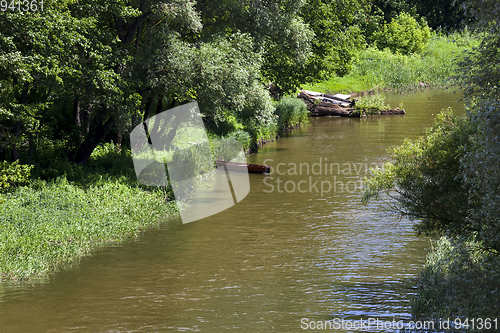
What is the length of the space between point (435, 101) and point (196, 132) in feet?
83.7

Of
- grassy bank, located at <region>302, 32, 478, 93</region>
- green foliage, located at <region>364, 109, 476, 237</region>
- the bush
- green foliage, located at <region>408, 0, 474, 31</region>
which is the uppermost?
green foliage, located at <region>408, 0, 474, 31</region>

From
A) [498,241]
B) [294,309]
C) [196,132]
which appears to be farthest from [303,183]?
[498,241]

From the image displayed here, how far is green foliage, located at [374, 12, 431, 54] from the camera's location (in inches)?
2400

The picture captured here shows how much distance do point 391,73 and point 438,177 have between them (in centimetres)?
4326

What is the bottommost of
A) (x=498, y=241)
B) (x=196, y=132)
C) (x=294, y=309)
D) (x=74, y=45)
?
(x=294, y=309)

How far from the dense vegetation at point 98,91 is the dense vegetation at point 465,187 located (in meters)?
0.54

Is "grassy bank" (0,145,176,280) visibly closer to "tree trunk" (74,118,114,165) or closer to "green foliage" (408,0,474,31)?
"tree trunk" (74,118,114,165)

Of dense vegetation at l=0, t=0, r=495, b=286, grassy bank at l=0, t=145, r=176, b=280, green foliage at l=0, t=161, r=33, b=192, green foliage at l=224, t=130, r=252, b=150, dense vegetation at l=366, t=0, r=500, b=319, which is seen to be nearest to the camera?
dense vegetation at l=366, t=0, r=500, b=319

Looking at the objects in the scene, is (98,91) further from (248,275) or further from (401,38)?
(401,38)

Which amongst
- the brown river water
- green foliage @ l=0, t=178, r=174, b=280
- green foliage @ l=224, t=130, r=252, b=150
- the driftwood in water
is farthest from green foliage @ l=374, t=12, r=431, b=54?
green foliage @ l=0, t=178, r=174, b=280

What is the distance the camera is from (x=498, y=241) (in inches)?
302

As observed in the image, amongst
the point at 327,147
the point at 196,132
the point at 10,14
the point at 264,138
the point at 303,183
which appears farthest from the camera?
the point at 264,138

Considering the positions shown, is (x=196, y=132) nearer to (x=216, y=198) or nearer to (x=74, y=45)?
(x=216, y=198)

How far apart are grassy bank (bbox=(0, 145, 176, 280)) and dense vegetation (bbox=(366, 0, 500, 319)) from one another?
697 cm
